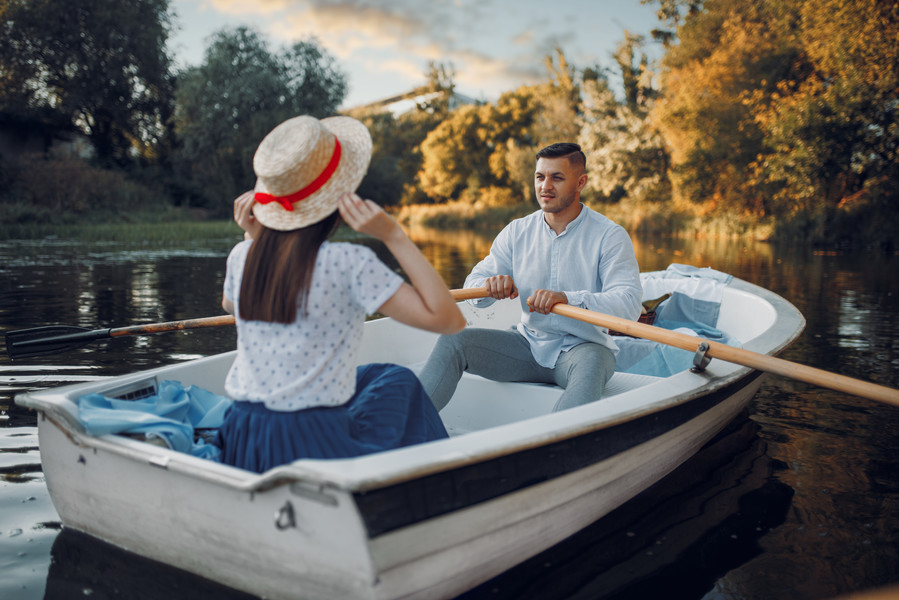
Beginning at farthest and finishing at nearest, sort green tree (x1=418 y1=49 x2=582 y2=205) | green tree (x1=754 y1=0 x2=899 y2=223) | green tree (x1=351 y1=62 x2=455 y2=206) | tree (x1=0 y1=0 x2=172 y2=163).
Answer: green tree (x1=351 y1=62 x2=455 y2=206), green tree (x1=418 y1=49 x2=582 y2=205), tree (x1=0 y1=0 x2=172 y2=163), green tree (x1=754 y1=0 x2=899 y2=223)

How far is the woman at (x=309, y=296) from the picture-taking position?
5.34 feet

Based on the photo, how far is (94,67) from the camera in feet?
68.5

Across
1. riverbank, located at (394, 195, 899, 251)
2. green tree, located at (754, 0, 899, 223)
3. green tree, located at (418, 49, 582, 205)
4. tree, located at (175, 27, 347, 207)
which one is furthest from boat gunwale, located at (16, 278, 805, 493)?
green tree, located at (418, 49, 582, 205)

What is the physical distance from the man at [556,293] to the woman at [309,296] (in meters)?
0.99

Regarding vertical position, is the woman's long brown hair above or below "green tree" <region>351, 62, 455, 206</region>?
below

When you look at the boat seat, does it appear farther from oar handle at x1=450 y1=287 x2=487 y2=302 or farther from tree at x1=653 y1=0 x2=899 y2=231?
tree at x1=653 y1=0 x2=899 y2=231

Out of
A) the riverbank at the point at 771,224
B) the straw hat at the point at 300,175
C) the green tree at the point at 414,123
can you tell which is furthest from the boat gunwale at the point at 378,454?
the green tree at the point at 414,123

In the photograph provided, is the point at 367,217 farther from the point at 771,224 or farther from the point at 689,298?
the point at 771,224

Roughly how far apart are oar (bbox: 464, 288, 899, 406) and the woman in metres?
1.00

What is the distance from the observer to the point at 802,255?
45.6 feet

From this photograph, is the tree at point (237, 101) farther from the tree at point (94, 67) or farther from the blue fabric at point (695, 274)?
the blue fabric at point (695, 274)

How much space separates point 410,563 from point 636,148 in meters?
22.8

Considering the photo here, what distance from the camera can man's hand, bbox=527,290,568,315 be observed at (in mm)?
2688

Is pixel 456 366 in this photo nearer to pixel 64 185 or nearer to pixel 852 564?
pixel 852 564
